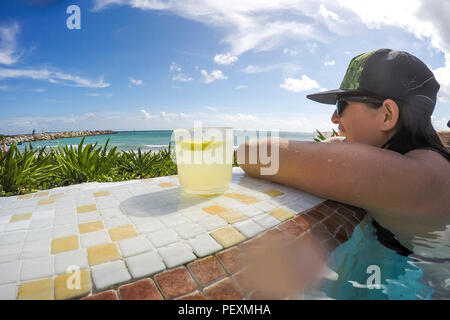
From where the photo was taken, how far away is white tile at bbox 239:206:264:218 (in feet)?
4.10

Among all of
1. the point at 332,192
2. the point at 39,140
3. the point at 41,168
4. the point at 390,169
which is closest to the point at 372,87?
the point at 390,169

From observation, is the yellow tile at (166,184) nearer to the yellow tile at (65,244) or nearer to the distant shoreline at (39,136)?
the yellow tile at (65,244)

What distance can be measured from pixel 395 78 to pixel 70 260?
6.82 feet

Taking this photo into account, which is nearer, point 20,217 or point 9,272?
point 9,272

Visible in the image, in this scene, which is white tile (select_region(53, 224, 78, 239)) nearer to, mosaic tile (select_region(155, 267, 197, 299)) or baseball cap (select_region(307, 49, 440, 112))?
mosaic tile (select_region(155, 267, 197, 299))

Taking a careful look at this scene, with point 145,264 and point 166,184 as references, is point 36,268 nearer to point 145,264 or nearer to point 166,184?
A: point 145,264

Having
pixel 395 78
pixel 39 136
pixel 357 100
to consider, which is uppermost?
pixel 39 136

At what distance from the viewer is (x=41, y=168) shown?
2693 millimetres

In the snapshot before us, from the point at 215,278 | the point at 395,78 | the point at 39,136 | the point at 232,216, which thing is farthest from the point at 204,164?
the point at 39,136

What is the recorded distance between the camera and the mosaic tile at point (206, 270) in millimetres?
800

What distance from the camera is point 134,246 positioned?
93 cm
